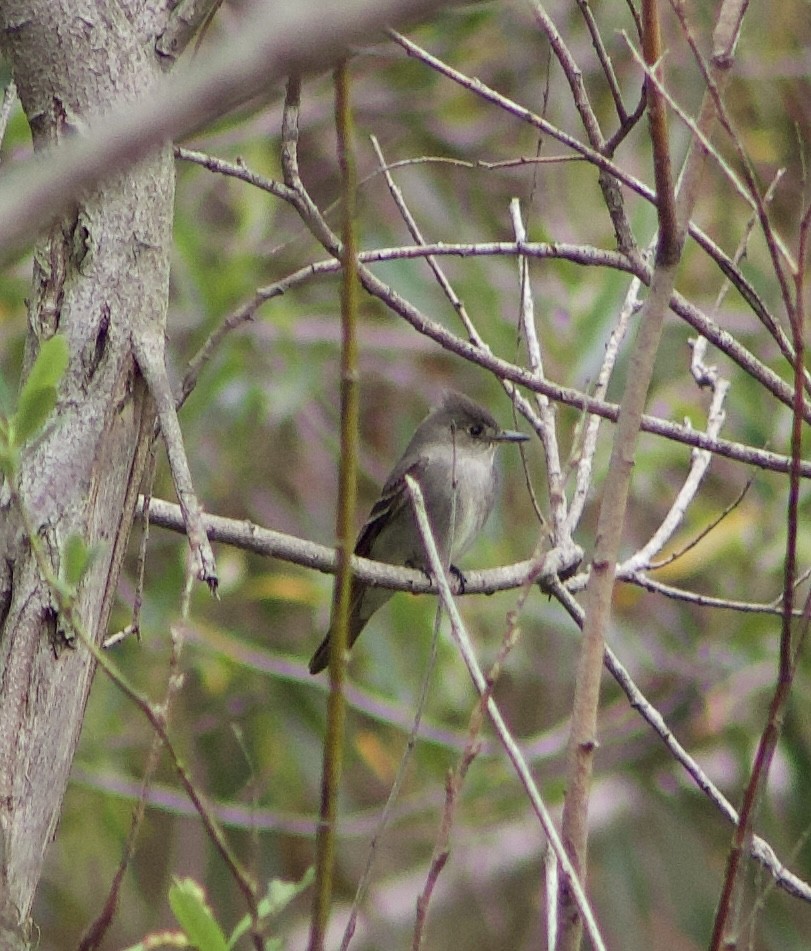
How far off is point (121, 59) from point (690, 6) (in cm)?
532

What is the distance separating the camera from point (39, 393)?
5.57ft

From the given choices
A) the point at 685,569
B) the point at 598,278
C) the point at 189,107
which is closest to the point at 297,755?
the point at 685,569

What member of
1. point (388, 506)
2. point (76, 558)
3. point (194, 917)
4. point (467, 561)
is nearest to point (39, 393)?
point (76, 558)

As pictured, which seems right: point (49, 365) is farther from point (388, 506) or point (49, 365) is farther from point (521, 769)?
point (388, 506)

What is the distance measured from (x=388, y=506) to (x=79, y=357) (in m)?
3.64

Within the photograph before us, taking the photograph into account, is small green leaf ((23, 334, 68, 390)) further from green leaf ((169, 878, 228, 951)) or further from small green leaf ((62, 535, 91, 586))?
green leaf ((169, 878, 228, 951))

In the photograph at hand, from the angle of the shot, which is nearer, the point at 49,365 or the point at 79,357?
the point at 49,365

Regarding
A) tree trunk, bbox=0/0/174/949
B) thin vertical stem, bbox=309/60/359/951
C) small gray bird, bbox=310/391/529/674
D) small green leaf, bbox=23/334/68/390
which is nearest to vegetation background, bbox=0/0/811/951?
small gray bird, bbox=310/391/529/674

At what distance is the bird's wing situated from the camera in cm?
575

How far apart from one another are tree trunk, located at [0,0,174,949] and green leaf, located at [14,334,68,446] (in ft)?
1.12

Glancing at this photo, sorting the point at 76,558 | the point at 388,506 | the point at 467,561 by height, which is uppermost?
the point at 76,558

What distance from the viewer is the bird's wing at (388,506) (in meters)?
5.75

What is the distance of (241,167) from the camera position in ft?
8.52

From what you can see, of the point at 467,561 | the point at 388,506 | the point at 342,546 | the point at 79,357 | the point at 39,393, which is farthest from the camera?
the point at 467,561
